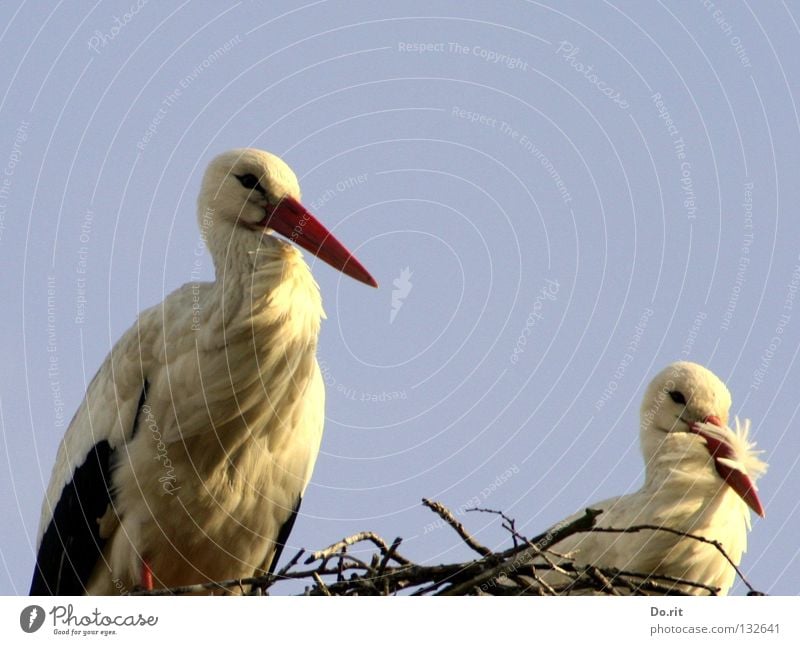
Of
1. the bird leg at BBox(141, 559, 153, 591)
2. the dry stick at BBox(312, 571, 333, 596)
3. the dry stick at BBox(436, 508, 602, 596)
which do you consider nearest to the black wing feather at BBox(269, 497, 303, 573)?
the bird leg at BBox(141, 559, 153, 591)

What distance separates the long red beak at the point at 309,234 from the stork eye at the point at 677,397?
52.1 inches

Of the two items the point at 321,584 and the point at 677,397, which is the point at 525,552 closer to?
the point at 321,584

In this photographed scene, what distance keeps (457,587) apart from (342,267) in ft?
3.48

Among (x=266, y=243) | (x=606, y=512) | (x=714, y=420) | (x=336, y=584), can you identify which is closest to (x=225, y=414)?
(x=266, y=243)

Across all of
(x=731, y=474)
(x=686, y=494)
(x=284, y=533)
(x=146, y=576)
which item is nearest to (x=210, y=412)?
(x=146, y=576)

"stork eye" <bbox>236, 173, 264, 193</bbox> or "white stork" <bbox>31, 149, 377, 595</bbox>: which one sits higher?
"stork eye" <bbox>236, 173, 264, 193</bbox>

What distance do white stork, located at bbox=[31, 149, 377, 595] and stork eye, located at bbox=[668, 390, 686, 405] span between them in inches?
48.7

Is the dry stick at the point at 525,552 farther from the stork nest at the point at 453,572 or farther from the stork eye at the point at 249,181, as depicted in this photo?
the stork eye at the point at 249,181

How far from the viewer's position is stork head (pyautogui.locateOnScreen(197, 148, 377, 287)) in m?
3.98

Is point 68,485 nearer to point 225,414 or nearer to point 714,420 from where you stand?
point 225,414

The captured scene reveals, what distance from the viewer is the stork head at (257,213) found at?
398 cm

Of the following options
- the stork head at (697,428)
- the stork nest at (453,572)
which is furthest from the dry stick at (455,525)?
the stork head at (697,428)

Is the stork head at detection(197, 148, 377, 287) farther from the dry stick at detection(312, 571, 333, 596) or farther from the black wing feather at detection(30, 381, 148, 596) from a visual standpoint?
the dry stick at detection(312, 571, 333, 596)

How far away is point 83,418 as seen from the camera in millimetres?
4168
